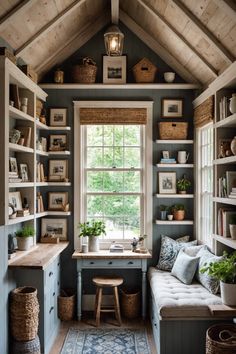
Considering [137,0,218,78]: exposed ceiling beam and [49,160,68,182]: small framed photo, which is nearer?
[137,0,218,78]: exposed ceiling beam

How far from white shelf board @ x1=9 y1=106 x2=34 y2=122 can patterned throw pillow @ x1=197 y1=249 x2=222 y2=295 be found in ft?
7.71

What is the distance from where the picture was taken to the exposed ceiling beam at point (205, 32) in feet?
12.3

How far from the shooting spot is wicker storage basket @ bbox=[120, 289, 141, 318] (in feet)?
15.9

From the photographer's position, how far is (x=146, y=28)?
196 inches

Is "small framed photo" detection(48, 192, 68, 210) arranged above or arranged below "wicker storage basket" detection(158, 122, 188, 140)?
below

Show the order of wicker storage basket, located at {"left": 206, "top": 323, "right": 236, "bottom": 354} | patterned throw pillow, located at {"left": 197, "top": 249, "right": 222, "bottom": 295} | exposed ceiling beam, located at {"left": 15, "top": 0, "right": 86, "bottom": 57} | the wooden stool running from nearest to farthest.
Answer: wicker storage basket, located at {"left": 206, "top": 323, "right": 236, "bottom": 354}
patterned throw pillow, located at {"left": 197, "top": 249, "right": 222, "bottom": 295}
exposed ceiling beam, located at {"left": 15, "top": 0, "right": 86, "bottom": 57}
the wooden stool

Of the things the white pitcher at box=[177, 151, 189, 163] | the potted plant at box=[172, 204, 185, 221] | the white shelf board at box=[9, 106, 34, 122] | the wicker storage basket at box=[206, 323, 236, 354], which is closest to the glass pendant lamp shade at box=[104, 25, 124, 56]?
the white shelf board at box=[9, 106, 34, 122]

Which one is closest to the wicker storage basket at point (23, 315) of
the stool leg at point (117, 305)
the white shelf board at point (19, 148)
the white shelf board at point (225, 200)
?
the stool leg at point (117, 305)

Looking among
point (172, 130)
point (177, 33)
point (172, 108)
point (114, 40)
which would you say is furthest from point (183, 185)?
point (114, 40)

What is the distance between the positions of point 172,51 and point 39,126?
1.91 metres

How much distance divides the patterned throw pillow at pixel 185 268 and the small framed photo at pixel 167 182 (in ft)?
3.12

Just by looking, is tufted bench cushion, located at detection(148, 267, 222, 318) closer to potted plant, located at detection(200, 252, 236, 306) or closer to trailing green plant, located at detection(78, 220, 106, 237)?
potted plant, located at detection(200, 252, 236, 306)

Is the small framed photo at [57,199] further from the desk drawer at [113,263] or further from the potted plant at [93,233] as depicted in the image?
the desk drawer at [113,263]

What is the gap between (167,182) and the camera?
515 centimetres
